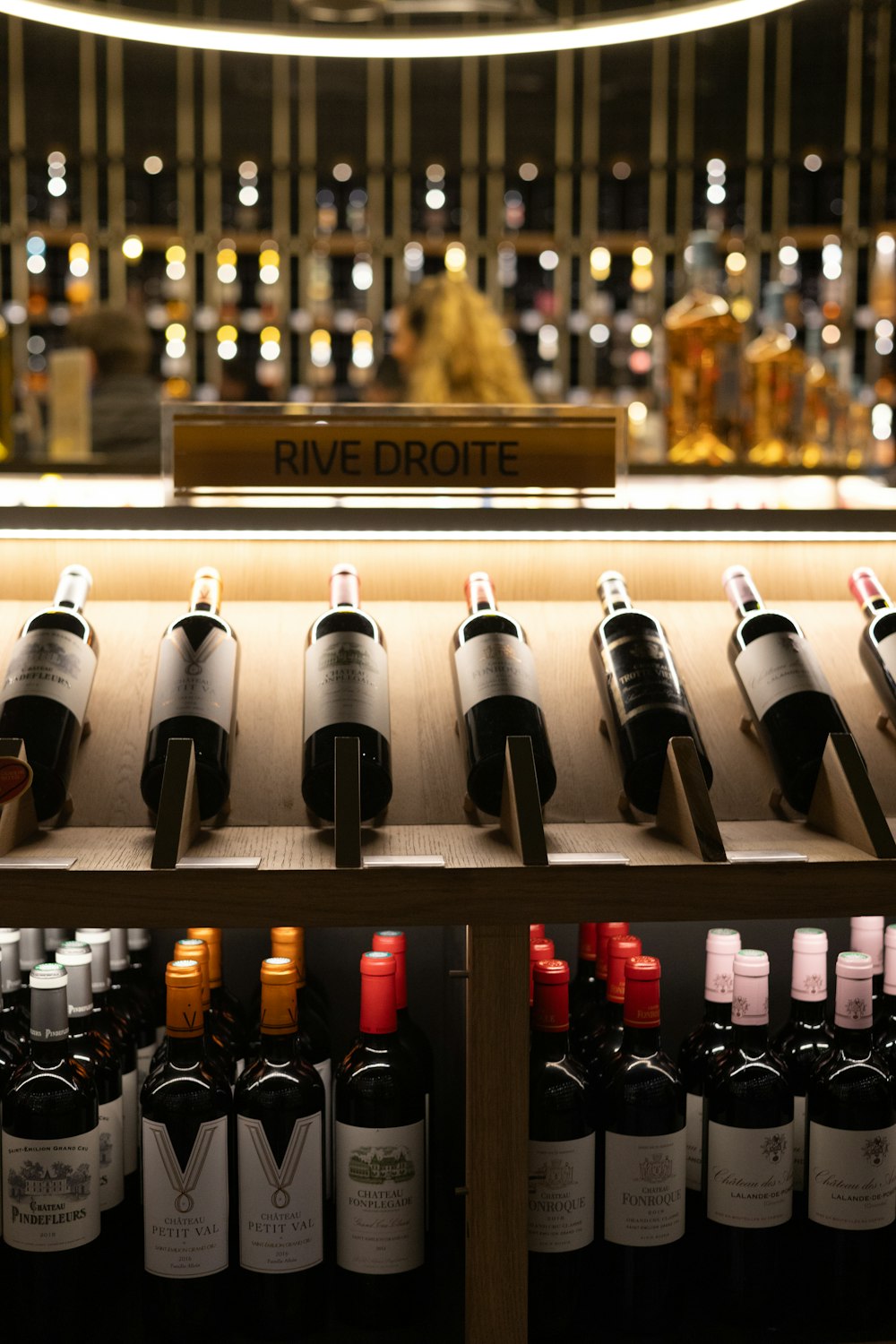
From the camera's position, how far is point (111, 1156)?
4.09 ft

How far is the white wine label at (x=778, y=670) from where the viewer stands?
1.25m

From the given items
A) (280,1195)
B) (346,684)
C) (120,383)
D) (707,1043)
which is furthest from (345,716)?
(120,383)

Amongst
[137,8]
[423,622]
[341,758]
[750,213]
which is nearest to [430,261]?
[750,213]

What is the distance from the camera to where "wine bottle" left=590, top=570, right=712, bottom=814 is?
48.3 inches

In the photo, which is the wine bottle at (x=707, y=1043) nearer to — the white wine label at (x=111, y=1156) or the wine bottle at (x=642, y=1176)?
the wine bottle at (x=642, y=1176)

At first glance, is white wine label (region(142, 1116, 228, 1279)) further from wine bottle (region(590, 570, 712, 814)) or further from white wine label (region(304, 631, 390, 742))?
wine bottle (region(590, 570, 712, 814))

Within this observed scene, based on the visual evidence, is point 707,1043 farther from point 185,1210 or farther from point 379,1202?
point 185,1210

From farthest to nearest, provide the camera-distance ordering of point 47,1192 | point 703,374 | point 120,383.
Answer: point 120,383 → point 703,374 → point 47,1192

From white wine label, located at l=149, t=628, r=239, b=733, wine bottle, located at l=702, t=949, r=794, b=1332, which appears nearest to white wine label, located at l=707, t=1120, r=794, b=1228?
wine bottle, located at l=702, t=949, r=794, b=1332

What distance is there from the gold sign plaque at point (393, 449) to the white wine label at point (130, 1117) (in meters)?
0.66

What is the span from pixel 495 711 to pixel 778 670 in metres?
0.30

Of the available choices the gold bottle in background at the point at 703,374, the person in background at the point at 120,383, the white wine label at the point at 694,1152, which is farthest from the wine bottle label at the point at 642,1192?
the person in background at the point at 120,383

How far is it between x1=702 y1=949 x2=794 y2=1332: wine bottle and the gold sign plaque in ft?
1.83

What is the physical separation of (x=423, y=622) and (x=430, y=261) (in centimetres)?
508
